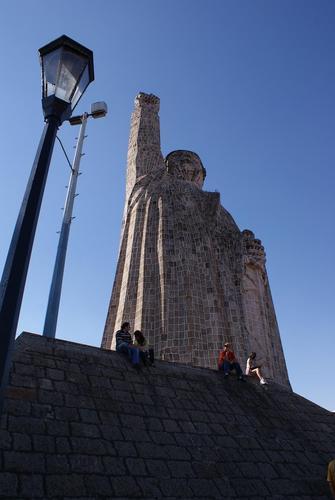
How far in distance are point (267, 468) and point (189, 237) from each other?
10.6 metres

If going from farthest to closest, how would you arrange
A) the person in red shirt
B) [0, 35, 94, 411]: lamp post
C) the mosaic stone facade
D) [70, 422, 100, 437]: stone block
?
the mosaic stone facade
the person in red shirt
[70, 422, 100, 437]: stone block
[0, 35, 94, 411]: lamp post

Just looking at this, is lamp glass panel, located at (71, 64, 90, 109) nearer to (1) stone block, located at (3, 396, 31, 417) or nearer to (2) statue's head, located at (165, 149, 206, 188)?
(1) stone block, located at (3, 396, 31, 417)

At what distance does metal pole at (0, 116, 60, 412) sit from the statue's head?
14.6 m

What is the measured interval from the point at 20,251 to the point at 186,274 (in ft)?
37.0

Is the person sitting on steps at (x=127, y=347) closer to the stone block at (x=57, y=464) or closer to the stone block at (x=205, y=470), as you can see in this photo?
the stone block at (x=205, y=470)

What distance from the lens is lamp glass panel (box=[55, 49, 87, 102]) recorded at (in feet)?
13.1

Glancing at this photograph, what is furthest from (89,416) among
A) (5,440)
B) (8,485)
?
(8,485)

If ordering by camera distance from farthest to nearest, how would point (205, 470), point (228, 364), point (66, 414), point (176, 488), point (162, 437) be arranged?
1. point (228, 364)
2. point (162, 437)
3. point (205, 470)
4. point (66, 414)
5. point (176, 488)

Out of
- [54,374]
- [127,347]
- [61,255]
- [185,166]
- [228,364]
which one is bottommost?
[54,374]

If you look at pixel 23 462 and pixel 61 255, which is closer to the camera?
pixel 23 462

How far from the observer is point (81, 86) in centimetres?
416

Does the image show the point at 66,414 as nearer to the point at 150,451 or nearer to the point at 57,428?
the point at 57,428

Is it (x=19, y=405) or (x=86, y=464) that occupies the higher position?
(x=19, y=405)

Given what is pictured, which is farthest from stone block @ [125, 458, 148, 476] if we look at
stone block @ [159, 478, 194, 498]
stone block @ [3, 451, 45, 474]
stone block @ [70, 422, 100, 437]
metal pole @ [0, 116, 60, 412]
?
metal pole @ [0, 116, 60, 412]
